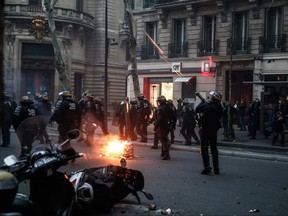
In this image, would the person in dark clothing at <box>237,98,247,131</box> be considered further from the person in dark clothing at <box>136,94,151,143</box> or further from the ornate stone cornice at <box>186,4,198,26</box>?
the person in dark clothing at <box>136,94,151,143</box>

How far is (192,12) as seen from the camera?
2442cm

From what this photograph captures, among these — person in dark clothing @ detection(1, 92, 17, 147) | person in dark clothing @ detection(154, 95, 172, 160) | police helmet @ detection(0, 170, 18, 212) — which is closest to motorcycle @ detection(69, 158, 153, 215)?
police helmet @ detection(0, 170, 18, 212)

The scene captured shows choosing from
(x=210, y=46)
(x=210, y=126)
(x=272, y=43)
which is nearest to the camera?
(x=210, y=126)

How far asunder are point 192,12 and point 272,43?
5295 millimetres

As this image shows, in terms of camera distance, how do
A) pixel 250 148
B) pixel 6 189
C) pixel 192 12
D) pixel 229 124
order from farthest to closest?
pixel 192 12, pixel 229 124, pixel 250 148, pixel 6 189

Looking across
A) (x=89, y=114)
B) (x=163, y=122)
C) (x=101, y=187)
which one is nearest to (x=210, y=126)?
(x=163, y=122)

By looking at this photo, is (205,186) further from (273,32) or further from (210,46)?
(210,46)

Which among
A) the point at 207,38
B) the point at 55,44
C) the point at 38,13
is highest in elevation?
the point at 38,13

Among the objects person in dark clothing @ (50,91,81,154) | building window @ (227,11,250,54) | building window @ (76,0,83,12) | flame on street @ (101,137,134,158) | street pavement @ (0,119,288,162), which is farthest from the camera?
building window @ (76,0,83,12)

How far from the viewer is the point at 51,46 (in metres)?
34.5

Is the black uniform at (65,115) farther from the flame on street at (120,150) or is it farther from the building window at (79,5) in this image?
the building window at (79,5)

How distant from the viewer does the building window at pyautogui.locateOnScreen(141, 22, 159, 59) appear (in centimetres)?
2664

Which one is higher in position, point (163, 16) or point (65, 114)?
point (163, 16)

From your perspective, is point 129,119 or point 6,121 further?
point 129,119
